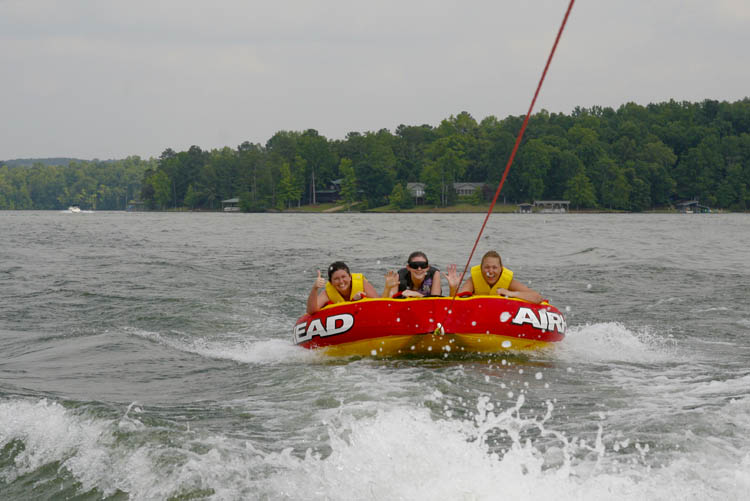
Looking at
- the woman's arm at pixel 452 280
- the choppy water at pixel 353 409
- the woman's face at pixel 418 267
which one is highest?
the woman's face at pixel 418 267

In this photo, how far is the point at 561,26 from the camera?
11.0 feet

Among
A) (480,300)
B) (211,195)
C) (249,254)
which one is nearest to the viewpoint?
(480,300)

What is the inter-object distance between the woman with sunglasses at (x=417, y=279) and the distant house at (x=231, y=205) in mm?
122039

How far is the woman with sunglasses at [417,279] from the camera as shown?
326 inches

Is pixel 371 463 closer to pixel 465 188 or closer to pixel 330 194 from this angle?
pixel 465 188

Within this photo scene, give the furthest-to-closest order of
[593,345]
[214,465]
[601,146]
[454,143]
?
[454,143], [601,146], [593,345], [214,465]

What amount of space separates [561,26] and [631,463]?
268 cm

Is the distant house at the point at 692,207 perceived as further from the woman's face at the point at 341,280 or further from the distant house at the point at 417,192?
the woman's face at the point at 341,280

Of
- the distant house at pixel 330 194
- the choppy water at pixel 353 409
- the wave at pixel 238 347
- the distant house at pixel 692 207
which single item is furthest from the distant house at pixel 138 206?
the wave at pixel 238 347

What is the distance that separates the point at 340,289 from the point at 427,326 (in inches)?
58.0

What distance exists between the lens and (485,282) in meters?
9.13

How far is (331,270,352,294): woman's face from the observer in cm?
858

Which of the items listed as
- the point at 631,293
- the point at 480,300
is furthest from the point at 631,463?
the point at 631,293

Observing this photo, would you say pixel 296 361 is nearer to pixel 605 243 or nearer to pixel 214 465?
pixel 214 465
